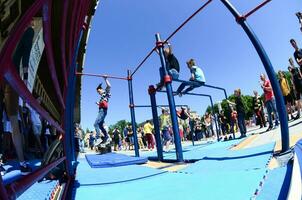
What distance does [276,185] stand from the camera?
159 centimetres

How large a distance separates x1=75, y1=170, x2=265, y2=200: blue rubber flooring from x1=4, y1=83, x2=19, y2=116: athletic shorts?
1210 mm

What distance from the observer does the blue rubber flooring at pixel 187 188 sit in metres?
1.73

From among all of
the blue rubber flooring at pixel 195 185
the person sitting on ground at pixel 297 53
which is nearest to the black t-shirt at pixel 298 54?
the person sitting on ground at pixel 297 53

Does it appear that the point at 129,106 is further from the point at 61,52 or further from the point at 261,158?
the point at 61,52

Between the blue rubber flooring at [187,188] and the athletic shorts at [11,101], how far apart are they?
1210mm

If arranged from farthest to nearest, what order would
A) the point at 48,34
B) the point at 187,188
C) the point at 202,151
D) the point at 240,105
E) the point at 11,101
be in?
the point at 240,105, the point at 202,151, the point at 187,188, the point at 48,34, the point at 11,101

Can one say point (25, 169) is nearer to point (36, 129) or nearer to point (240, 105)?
point (36, 129)

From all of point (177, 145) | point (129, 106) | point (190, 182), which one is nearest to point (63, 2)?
point (190, 182)

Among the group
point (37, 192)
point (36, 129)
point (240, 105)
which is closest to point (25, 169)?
point (36, 129)

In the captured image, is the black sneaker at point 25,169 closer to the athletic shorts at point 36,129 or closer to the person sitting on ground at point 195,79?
the athletic shorts at point 36,129

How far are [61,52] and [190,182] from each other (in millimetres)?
1364

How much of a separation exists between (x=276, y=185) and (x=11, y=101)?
141 cm

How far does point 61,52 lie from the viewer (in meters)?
1.90

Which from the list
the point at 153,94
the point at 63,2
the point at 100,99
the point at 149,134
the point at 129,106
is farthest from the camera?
the point at 149,134
